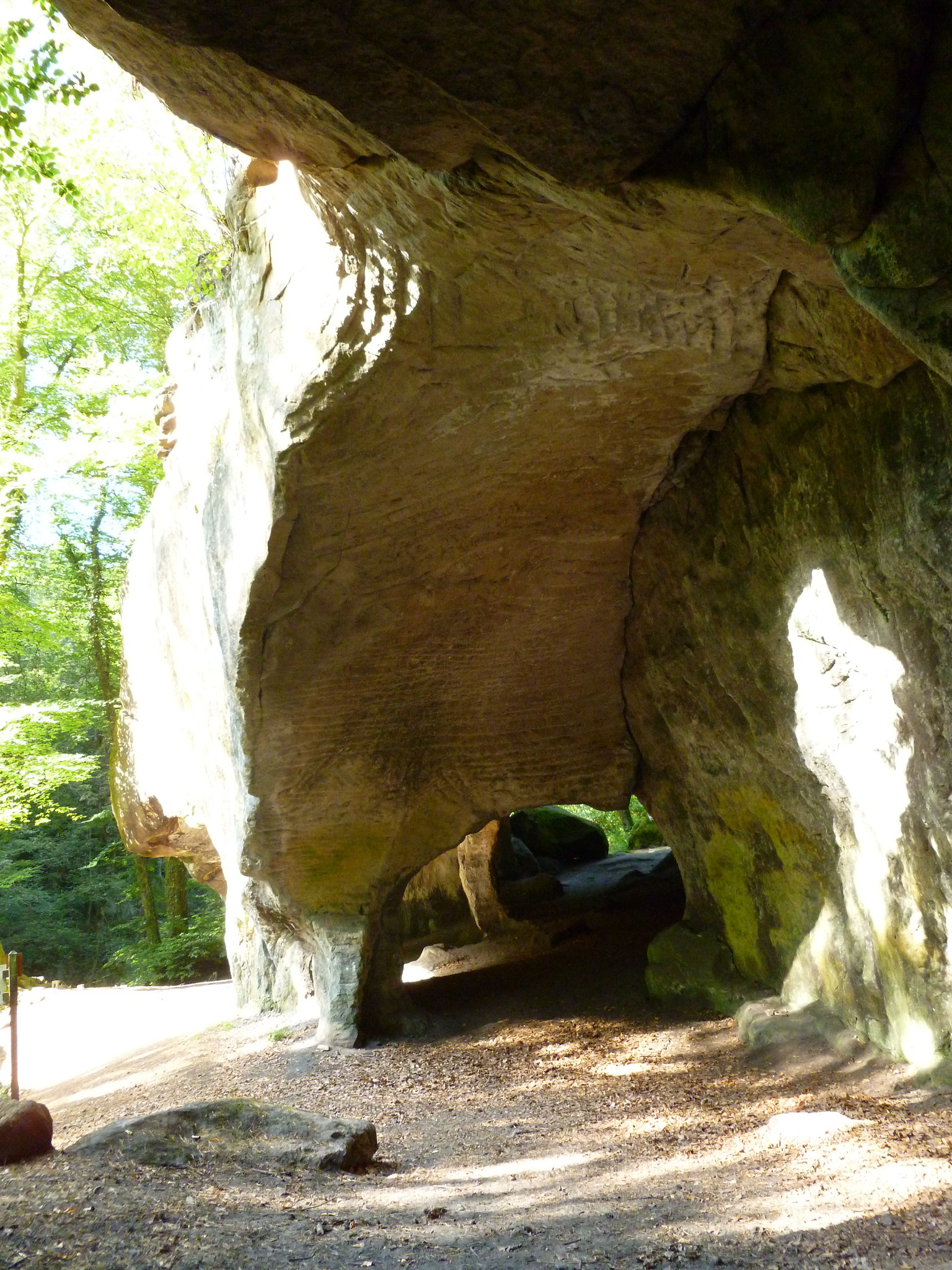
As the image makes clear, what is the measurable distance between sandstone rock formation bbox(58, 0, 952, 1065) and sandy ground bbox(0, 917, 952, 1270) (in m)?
0.67

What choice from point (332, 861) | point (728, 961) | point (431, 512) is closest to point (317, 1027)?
point (332, 861)

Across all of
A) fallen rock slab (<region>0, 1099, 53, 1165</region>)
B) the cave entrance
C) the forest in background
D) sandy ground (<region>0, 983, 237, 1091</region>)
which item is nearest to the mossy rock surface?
the cave entrance

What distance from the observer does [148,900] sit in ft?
57.6

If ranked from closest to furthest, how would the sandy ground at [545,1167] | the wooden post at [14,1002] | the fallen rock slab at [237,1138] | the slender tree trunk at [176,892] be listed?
the sandy ground at [545,1167]
the fallen rock slab at [237,1138]
the wooden post at [14,1002]
the slender tree trunk at [176,892]

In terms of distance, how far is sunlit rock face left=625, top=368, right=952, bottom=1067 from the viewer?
452 cm

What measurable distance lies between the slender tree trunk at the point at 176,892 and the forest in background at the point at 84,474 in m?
0.03

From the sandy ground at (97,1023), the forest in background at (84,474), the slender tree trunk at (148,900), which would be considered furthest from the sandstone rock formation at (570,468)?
Result: the slender tree trunk at (148,900)

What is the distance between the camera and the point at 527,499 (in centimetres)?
632

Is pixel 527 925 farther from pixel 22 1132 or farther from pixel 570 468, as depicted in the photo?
pixel 22 1132

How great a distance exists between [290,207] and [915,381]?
3258 millimetres

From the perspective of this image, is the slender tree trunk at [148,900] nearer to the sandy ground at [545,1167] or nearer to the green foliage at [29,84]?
the sandy ground at [545,1167]

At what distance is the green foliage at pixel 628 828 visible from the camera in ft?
58.4

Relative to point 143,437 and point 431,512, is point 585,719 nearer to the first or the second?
point 431,512

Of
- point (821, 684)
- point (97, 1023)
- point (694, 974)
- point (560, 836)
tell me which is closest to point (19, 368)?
point (97, 1023)
